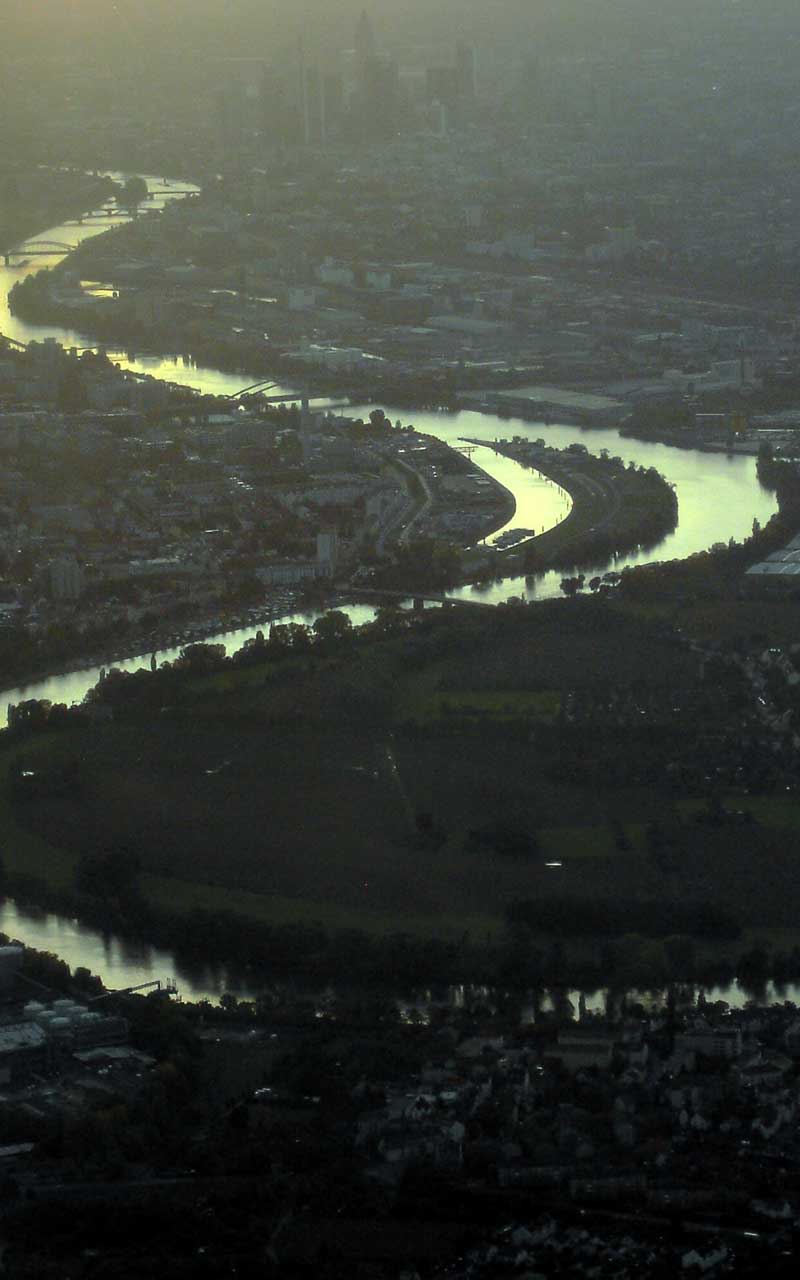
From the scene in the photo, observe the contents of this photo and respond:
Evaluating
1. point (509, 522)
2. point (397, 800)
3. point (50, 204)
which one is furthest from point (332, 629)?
point (50, 204)

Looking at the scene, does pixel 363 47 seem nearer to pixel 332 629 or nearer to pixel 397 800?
pixel 332 629

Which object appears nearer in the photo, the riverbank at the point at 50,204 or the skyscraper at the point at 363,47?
the riverbank at the point at 50,204

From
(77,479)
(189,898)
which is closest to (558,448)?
(77,479)

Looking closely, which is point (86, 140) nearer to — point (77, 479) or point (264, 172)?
point (264, 172)

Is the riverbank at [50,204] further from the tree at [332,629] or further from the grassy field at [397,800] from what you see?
the grassy field at [397,800]

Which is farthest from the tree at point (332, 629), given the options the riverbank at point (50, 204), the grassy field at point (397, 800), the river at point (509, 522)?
the riverbank at point (50, 204)

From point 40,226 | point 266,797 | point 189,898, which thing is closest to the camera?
point 189,898

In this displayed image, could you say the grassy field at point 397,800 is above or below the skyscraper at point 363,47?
below
